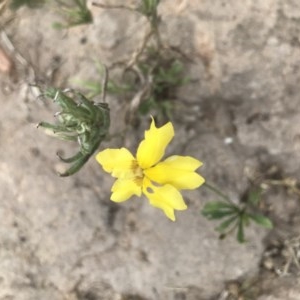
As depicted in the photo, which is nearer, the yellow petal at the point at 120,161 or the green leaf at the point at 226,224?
the yellow petal at the point at 120,161

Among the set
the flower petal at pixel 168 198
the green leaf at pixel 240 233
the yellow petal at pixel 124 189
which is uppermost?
the yellow petal at pixel 124 189

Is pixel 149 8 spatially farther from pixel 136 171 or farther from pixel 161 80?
pixel 136 171

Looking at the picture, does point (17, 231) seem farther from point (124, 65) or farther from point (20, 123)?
point (124, 65)

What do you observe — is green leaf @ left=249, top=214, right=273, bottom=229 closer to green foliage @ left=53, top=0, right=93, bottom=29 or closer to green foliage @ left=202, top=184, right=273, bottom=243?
green foliage @ left=202, top=184, right=273, bottom=243

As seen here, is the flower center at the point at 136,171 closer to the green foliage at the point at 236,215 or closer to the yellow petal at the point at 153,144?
the yellow petal at the point at 153,144

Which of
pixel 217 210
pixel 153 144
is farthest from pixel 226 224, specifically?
pixel 153 144

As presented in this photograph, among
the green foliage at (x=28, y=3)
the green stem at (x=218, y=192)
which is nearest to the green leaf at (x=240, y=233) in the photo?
the green stem at (x=218, y=192)

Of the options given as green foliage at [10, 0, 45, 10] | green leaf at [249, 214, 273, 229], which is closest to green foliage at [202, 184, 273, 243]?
green leaf at [249, 214, 273, 229]
